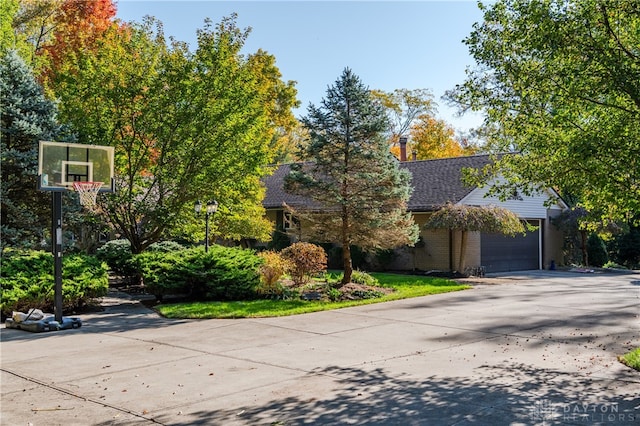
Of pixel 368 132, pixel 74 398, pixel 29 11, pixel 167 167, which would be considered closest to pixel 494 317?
pixel 368 132

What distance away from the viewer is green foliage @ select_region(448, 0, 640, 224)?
7773mm

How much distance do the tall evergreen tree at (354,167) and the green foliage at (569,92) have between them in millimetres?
8660

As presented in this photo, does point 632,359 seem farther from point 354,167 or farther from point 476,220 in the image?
point 476,220

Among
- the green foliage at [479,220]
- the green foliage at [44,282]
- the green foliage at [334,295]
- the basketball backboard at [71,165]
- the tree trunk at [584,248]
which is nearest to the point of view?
the basketball backboard at [71,165]

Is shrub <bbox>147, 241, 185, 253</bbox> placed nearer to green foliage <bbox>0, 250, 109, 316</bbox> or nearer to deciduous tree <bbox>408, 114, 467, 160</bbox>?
green foliage <bbox>0, 250, 109, 316</bbox>

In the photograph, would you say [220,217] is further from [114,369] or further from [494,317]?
[114,369]

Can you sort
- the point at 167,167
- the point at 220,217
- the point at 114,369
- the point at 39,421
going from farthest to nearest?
the point at 220,217, the point at 167,167, the point at 114,369, the point at 39,421

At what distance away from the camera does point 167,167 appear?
18.7 metres

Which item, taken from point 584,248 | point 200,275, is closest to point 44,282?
point 200,275

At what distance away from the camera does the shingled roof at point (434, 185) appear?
2645 centimetres

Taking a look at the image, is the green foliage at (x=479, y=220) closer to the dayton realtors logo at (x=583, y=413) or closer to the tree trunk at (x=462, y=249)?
the tree trunk at (x=462, y=249)

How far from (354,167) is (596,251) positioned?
18.8 meters

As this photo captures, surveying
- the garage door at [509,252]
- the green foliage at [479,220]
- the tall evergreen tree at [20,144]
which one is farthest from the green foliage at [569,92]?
the garage door at [509,252]

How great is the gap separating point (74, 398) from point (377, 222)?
11.9 meters
